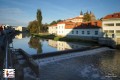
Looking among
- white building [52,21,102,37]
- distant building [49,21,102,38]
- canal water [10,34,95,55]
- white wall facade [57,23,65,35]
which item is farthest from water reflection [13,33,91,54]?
white wall facade [57,23,65,35]

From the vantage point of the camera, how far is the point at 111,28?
146 feet

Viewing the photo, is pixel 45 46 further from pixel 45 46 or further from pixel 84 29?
pixel 84 29

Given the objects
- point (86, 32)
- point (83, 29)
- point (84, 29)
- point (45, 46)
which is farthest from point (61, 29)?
point (45, 46)

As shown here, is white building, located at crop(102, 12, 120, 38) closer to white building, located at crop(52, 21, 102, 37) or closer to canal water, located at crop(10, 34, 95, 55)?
white building, located at crop(52, 21, 102, 37)

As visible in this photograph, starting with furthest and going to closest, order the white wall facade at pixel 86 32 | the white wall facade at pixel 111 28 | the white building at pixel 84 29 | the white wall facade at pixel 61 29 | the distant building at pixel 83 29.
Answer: the white wall facade at pixel 61 29 → the distant building at pixel 83 29 → the white building at pixel 84 29 → the white wall facade at pixel 86 32 → the white wall facade at pixel 111 28

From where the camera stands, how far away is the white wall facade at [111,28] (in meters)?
43.6

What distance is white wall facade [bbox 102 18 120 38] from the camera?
4356 centimetres

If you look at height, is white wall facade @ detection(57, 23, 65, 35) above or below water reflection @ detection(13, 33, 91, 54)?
above

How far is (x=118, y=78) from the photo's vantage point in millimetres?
16734

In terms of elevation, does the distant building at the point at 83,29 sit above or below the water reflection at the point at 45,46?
above

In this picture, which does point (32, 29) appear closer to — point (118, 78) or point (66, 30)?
point (66, 30)

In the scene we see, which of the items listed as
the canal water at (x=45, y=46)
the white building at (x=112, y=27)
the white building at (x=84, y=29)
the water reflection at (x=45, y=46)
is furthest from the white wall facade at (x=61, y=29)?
the white building at (x=112, y=27)

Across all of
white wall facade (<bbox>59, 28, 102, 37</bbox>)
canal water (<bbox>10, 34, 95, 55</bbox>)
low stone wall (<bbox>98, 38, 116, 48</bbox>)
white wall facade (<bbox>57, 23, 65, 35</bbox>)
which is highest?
white wall facade (<bbox>57, 23, 65, 35</bbox>)

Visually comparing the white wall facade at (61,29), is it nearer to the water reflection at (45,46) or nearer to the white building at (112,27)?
the water reflection at (45,46)
